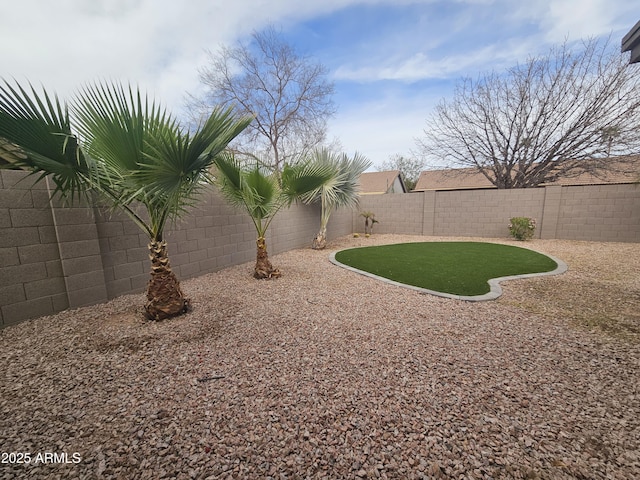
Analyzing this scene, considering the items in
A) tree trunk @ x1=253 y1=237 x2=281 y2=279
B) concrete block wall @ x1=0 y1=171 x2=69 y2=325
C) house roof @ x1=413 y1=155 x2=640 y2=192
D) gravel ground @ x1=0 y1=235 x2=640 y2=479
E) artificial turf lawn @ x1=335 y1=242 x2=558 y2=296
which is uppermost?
house roof @ x1=413 y1=155 x2=640 y2=192

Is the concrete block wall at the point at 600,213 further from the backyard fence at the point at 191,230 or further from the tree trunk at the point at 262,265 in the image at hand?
the tree trunk at the point at 262,265

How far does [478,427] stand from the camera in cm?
143

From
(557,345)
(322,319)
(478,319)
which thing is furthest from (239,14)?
(557,345)

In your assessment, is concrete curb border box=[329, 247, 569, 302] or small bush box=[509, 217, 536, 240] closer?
concrete curb border box=[329, 247, 569, 302]

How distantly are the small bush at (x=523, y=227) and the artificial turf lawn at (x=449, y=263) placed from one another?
152 cm

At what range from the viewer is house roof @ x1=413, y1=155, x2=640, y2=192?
9102 millimetres

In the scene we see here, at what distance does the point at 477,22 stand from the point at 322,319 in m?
9.05

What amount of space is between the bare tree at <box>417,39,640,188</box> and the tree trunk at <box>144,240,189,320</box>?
1252 centimetres

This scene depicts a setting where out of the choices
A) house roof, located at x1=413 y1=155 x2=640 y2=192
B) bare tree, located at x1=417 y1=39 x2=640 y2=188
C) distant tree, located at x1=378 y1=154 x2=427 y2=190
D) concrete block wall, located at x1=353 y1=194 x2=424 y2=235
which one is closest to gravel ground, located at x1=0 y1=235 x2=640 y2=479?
concrete block wall, located at x1=353 y1=194 x2=424 y2=235

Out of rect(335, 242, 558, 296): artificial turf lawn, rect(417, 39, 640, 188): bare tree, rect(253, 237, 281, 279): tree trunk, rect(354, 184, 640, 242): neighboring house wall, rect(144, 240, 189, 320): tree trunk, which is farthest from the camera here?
rect(417, 39, 640, 188): bare tree

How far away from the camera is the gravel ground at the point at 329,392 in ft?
4.11

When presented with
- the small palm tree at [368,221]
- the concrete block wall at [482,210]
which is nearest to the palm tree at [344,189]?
the small palm tree at [368,221]

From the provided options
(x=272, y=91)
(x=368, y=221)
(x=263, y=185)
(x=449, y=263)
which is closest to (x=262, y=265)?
(x=263, y=185)

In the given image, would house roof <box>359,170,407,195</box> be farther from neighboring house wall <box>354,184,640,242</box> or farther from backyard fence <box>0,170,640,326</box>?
backyard fence <box>0,170,640,326</box>
